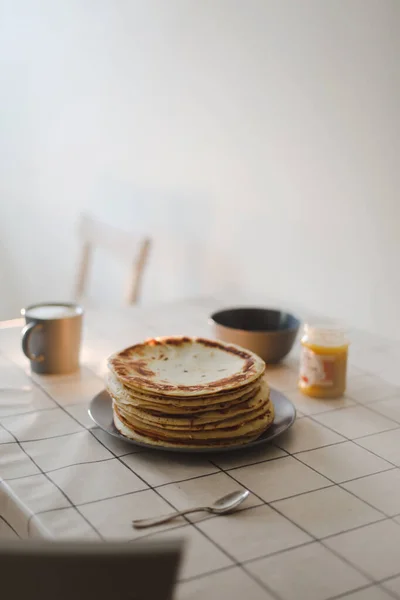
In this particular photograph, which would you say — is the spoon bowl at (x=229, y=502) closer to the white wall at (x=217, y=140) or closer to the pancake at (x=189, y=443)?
the pancake at (x=189, y=443)

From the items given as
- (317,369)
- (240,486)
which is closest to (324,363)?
(317,369)

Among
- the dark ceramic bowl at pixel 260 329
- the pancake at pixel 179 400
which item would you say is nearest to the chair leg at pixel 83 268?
the dark ceramic bowl at pixel 260 329

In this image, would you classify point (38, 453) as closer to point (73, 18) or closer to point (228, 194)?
point (228, 194)

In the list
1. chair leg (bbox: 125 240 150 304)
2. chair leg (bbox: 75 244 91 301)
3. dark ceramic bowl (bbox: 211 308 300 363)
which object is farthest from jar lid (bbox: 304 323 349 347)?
chair leg (bbox: 75 244 91 301)

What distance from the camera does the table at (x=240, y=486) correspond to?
2.33 ft

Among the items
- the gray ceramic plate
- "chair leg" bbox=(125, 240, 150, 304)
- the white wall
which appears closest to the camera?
the gray ceramic plate

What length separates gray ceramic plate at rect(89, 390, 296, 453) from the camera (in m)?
0.94

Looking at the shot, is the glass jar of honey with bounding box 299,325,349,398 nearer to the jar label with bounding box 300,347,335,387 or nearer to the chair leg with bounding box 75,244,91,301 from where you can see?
the jar label with bounding box 300,347,335,387

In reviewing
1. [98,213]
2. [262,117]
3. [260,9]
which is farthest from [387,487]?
[98,213]

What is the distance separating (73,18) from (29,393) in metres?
1.75

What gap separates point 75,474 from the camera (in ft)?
2.92

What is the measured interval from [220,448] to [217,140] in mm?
1207

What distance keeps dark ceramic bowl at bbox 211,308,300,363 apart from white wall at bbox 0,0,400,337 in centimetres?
31

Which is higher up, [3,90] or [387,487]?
[3,90]
